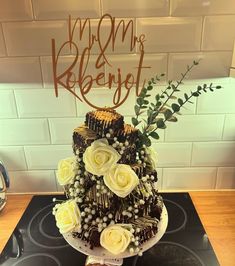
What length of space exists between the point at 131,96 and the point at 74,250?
0.47 meters

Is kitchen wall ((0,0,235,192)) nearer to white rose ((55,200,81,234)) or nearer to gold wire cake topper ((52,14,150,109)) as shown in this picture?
gold wire cake topper ((52,14,150,109))

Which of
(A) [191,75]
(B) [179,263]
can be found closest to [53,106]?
(A) [191,75]

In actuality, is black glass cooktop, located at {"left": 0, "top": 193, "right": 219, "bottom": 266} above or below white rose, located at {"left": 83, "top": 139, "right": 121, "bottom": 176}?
below

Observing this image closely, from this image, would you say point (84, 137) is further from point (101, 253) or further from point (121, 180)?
point (101, 253)

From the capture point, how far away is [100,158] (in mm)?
536

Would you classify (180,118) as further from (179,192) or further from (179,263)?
(179,263)

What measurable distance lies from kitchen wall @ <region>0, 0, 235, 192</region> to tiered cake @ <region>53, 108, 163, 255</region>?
0.89ft

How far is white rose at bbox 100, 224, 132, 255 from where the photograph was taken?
1.81 feet

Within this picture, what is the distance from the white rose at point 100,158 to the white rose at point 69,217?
0.11 meters

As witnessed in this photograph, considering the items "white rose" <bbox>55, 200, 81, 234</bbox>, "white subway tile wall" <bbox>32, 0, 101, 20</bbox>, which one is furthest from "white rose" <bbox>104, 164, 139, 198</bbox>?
"white subway tile wall" <bbox>32, 0, 101, 20</bbox>

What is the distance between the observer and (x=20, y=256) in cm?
71

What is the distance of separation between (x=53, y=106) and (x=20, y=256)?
0.44 metres

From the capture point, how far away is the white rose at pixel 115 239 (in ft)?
1.81

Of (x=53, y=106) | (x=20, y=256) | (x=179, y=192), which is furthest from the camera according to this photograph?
(x=179, y=192)
